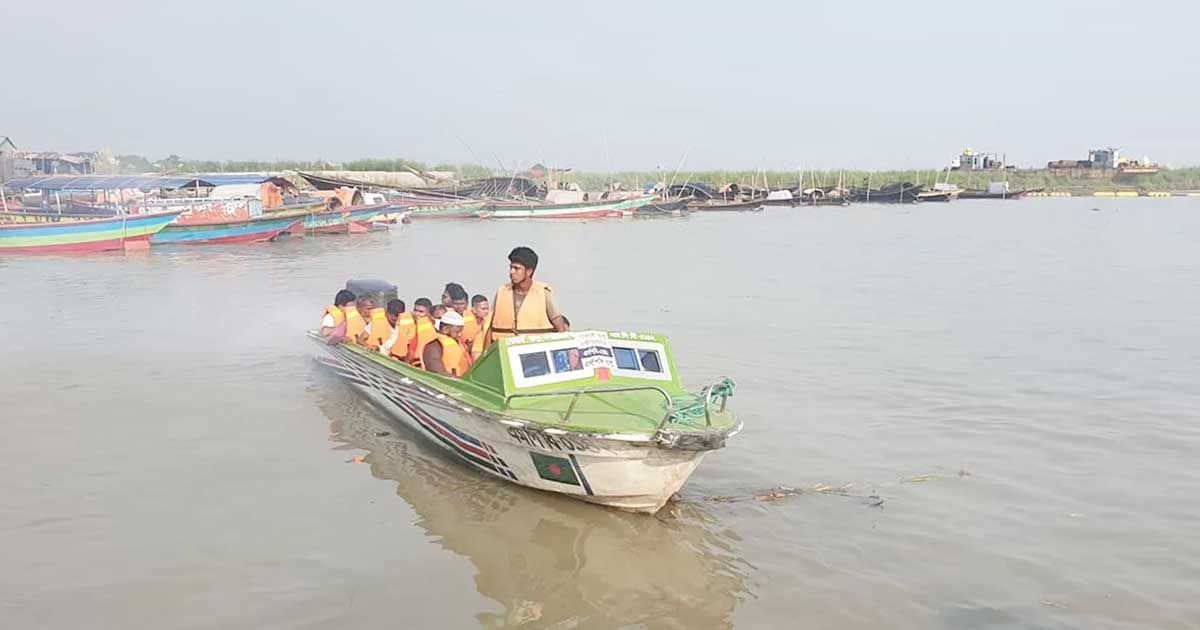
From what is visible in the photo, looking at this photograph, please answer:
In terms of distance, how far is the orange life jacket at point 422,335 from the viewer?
9.60m

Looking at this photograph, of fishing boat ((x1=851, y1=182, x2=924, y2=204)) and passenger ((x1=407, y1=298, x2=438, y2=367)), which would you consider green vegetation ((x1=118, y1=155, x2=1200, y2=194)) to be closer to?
fishing boat ((x1=851, y1=182, x2=924, y2=204))

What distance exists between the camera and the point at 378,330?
1067 cm

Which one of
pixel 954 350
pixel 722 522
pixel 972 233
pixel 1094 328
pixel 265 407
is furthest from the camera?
pixel 972 233

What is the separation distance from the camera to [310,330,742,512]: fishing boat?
6.60 meters

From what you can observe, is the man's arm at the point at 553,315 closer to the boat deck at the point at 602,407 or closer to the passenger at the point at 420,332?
the boat deck at the point at 602,407

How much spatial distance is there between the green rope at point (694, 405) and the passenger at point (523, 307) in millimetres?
1565

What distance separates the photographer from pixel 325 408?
10.7 meters

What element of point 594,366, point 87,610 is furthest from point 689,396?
point 87,610

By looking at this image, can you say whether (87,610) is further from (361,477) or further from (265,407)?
(265,407)

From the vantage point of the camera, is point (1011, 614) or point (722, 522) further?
point (722, 522)

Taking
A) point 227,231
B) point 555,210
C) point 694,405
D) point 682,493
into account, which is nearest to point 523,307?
point 694,405

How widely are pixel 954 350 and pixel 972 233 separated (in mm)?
29406

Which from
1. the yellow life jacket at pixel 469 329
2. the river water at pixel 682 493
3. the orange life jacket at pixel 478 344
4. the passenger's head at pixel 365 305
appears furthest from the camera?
the passenger's head at pixel 365 305

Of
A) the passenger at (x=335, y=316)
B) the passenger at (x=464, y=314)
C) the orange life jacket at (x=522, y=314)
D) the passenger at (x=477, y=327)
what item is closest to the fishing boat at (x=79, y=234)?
the passenger at (x=335, y=316)
